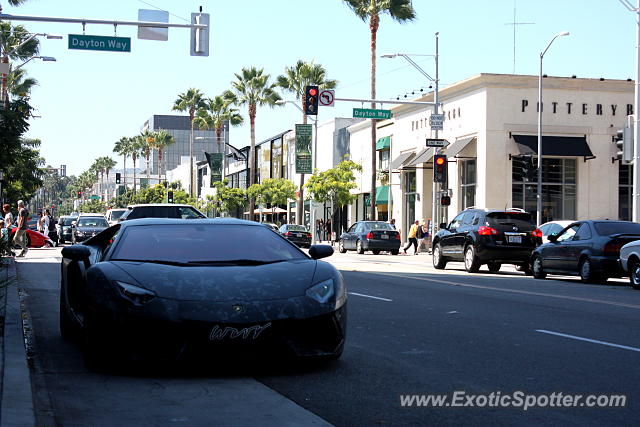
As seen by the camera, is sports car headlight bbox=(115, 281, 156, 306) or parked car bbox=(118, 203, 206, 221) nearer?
sports car headlight bbox=(115, 281, 156, 306)

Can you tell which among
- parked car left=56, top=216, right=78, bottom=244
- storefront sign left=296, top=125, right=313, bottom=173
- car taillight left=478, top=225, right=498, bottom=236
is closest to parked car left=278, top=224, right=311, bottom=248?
storefront sign left=296, top=125, right=313, bottom=173

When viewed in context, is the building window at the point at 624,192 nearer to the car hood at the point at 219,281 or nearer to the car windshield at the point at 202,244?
the car windshield at the point at 202,244

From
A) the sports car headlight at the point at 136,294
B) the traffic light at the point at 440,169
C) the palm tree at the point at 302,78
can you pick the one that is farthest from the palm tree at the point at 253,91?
the sports car headlight at the point at 136,294

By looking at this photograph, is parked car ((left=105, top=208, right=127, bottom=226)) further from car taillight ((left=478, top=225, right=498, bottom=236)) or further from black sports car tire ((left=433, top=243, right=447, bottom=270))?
car taillight ((left=478, top=225, right=498, bottom=236))

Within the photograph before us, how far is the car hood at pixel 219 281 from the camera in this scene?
6.97 m

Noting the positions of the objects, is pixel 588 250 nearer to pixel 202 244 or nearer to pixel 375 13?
pixel 202 244

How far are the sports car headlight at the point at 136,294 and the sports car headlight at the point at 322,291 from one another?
1293mm

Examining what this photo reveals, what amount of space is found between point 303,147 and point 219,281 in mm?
46923

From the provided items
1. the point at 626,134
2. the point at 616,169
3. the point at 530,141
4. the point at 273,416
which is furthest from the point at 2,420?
the point at 616,169

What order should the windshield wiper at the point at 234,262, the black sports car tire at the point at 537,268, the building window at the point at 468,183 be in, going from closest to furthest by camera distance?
the windshield wiper at the point at 234,262
the black sports car tire at the point at 537,268
the building window at the point at 468,183

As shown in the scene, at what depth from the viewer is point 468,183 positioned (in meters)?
45.8

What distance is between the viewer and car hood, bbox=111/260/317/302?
275 inches

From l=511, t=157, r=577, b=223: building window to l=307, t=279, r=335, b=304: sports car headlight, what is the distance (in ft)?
123

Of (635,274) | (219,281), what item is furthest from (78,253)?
(635,274)
